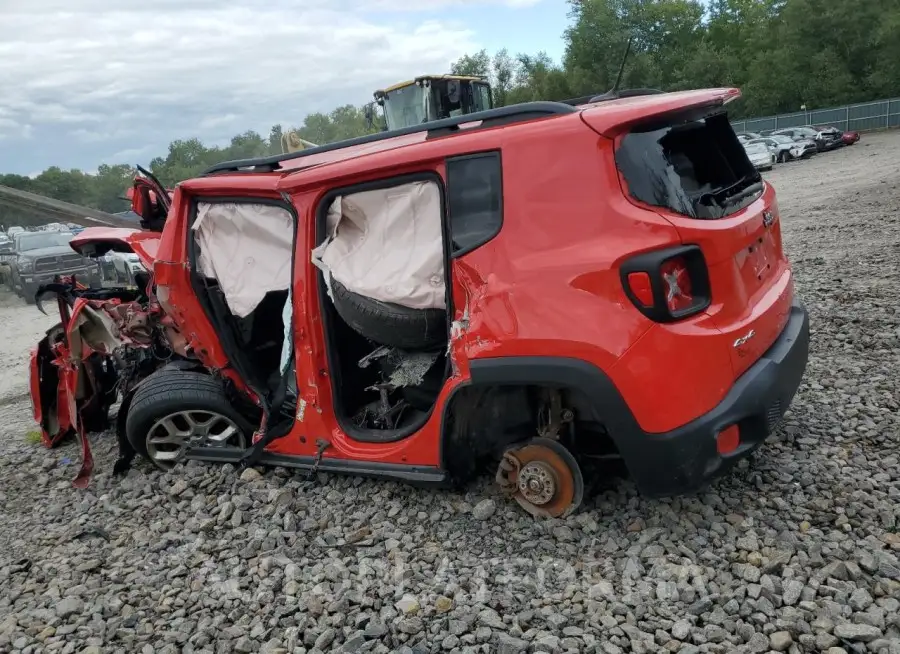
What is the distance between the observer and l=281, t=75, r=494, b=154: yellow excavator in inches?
412

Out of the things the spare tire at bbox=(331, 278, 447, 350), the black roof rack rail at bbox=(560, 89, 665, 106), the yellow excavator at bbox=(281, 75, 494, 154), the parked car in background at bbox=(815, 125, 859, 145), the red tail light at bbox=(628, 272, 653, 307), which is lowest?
the spare tire at bbox=(331, 278, 447, 350)

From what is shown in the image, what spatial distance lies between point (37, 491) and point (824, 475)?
4392mm

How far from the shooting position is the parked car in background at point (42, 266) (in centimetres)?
1445

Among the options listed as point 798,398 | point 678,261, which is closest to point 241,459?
point 678,261

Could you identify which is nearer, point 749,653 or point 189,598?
point 749,653

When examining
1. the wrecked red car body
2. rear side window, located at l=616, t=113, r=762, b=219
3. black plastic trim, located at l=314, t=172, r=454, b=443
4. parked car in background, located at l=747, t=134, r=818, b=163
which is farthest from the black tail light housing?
parked car in background, located at l=747, t=134, r=818, b=163

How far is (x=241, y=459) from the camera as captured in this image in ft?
13.0

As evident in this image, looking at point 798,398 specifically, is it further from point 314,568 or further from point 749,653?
point 314,568

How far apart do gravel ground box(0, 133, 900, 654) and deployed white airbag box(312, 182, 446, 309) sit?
108 cm

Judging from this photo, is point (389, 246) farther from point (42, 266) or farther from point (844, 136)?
point (844, 136)

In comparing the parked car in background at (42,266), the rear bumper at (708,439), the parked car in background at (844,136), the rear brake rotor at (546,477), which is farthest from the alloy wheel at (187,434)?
the parked car in background at (844,136)

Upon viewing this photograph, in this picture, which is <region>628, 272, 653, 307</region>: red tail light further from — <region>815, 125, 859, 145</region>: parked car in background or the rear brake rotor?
<region>815, 125, 859, 145</region>: parked car in background

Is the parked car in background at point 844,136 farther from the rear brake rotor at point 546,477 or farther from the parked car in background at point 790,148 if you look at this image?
the rear brake rotor at point 546,477

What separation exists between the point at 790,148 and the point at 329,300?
99.6 feet
